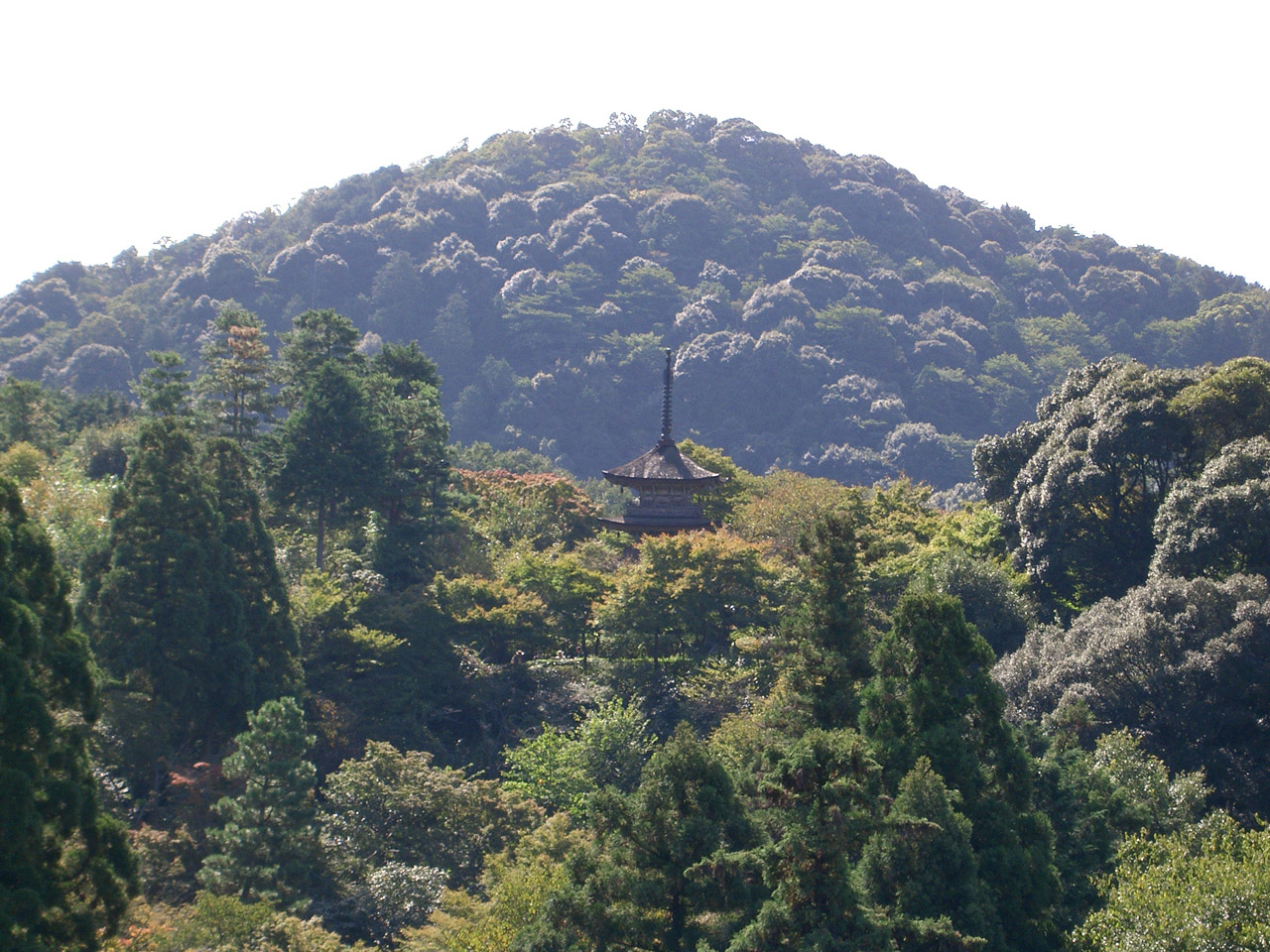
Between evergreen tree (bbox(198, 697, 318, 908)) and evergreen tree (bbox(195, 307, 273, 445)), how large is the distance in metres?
18.2

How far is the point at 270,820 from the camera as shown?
65.0ft

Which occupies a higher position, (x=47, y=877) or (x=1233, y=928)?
(x=47, y=877)

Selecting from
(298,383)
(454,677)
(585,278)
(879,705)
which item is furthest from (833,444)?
(879,705)

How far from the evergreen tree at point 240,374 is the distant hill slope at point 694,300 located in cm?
6952

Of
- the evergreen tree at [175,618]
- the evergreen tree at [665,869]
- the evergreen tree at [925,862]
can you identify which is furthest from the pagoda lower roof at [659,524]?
the evergreen tree at [925,862]

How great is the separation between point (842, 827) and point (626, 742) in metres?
10.6

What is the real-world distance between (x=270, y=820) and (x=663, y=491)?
61.6ft

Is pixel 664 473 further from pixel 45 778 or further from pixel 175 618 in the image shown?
pixel 45 778

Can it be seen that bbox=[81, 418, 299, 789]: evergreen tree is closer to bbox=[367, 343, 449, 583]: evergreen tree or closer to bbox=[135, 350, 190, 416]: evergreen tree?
bbox=[367, 343, 449, 583]: evergreen tree

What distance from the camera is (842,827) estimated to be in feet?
46.2

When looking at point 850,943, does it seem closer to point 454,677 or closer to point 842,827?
point 842,827

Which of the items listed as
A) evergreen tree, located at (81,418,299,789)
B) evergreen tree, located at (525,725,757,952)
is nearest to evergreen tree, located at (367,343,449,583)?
evergreen tree, located at (81,418,299,789)

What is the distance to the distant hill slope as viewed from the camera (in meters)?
109

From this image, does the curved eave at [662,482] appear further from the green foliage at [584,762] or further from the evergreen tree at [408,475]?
the green foliage at [584,762]
